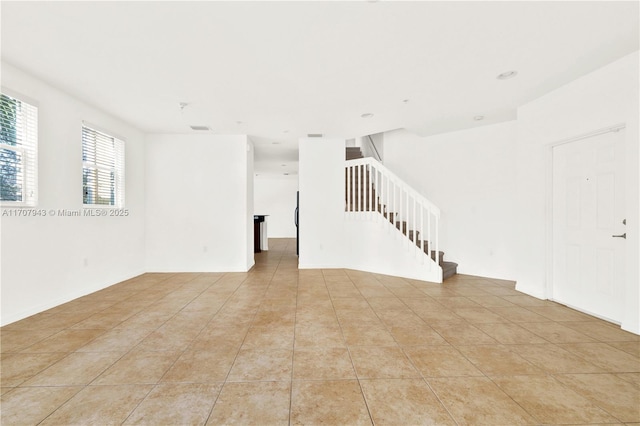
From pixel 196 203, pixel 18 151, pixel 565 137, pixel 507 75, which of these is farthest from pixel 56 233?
pixel 565 137

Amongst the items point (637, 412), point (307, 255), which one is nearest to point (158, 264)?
point (307, 255)

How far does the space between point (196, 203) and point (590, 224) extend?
6.17 m

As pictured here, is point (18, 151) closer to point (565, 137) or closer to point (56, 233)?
point (56, 233)

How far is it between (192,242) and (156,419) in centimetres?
433

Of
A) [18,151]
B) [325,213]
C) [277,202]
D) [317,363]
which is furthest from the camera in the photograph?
[277,202]

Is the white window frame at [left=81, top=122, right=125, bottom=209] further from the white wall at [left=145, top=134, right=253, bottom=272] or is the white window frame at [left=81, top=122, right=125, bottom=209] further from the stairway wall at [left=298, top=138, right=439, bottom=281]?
the stairway wall at [left=298, top=138, right=439, bottom=281]

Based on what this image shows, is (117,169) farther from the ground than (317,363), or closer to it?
farther from the ground

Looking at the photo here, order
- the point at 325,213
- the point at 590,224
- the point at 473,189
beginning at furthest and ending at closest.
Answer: the point at 325,213 < the point at 473,189 < the point at 590,224

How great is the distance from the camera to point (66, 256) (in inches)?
143

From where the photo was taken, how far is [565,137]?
3463 millimetres

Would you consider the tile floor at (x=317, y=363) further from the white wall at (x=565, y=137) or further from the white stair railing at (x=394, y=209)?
the white stair railing at (x=394, y=209)

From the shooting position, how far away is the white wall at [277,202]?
1227cm

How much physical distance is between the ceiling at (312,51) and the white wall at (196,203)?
126 centimetres

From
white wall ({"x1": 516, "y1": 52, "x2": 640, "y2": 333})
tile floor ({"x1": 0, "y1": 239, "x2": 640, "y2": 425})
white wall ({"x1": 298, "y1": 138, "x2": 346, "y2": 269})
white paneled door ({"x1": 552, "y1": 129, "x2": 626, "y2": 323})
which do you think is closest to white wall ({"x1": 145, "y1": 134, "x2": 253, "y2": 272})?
white wall ({"x1": 298, "y1": 138, "x2": 346, "y2": 269})
